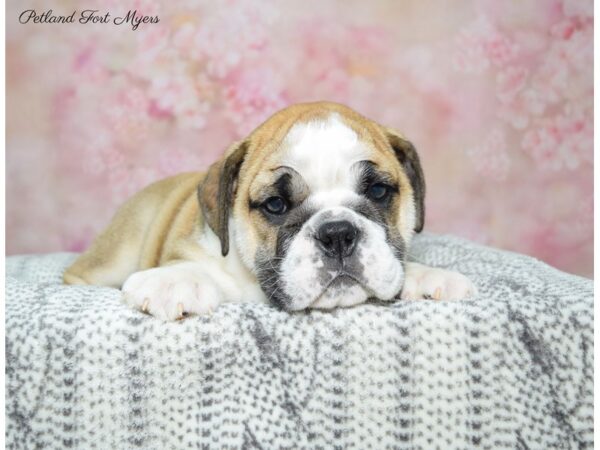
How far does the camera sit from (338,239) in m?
2.28

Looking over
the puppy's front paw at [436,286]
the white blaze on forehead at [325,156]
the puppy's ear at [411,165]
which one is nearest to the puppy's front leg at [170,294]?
the white blaze on forehead at [325,156]

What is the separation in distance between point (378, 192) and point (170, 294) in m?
0.89

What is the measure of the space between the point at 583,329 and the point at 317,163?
103cm

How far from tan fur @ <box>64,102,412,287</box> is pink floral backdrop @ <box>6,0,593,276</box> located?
101cm

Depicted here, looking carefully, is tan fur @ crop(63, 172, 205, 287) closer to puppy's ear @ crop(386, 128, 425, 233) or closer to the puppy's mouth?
puppy's ear @ crop(386, 128, 425, 233)

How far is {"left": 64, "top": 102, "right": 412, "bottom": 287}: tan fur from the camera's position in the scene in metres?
2.70

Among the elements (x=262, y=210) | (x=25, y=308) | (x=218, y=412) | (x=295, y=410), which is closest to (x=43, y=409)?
(x=25, y=308)

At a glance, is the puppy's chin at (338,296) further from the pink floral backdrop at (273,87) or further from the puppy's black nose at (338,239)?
the pink floral backdrop at (273,87)

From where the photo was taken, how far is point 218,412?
206 centimetres

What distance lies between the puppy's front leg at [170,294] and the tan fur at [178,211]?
39 cm

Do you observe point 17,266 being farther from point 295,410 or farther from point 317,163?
point 295,410

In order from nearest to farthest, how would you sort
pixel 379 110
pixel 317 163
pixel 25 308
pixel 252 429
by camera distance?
1. pixel 252 429
2. pixel 25 308
3. pixel 317 163
4. pixel 379 110

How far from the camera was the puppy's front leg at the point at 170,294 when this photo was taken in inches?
84.3

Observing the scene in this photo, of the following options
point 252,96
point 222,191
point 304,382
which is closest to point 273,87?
point 252,96
